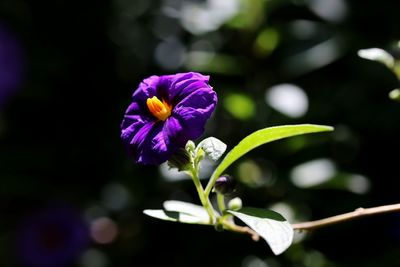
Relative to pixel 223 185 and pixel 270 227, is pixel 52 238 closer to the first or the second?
pixel 223 185

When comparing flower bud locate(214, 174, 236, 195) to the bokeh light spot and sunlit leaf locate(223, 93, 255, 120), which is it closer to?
sunlit leaf locate(223, 93, 255, 120)

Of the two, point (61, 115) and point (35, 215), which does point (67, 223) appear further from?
point (61, 115)

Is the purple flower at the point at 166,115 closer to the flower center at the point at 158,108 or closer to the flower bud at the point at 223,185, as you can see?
the flower center at the point at 158,108

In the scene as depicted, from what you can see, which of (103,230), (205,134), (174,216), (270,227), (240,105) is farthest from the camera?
(103,230)

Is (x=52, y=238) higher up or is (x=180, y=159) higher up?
(x=180, y=159)

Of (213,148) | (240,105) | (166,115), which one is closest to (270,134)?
(213,148)

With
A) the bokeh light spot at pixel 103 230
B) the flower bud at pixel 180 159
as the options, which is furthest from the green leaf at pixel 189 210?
the bokeh light spot at pixel 103 230

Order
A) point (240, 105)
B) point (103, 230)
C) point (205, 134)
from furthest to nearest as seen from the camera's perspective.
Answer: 1. point (103, 230)
2. point (205, 134)
3. point (240, 105)
